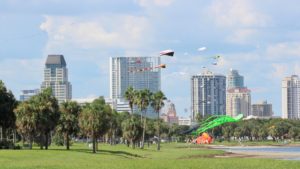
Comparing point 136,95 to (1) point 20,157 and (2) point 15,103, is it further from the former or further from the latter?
(1) point 20,157

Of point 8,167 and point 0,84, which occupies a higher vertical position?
point 0,84

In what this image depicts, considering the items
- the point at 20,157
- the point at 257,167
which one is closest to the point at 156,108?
the point at 20,157

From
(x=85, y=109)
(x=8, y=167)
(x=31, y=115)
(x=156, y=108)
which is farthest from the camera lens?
(x=156, y=108)

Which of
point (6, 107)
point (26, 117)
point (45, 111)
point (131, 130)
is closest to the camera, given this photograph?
point (26, 117)

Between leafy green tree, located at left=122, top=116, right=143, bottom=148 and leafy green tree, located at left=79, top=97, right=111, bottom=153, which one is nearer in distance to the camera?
leafy green tree, located at left=79, top=97, right=111, bottom=153

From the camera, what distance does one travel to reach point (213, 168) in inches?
2539

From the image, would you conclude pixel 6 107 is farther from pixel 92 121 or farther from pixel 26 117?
pixel 92 121

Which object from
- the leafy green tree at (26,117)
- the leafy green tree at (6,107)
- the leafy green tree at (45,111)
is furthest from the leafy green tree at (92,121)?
the leafy green tree at (6,107)

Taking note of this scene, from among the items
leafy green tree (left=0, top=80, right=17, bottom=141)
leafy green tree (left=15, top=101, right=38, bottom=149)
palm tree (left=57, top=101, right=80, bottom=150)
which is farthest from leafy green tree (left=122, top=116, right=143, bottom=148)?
leafy green tree (left=15, top=101, right=38, bottom=149)

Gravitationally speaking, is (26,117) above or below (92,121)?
above

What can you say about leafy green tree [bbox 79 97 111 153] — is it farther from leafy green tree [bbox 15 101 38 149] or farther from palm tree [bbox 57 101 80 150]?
leafy green tree [bbox 15 101 38 149]

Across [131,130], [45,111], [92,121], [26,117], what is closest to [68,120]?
[92,121]

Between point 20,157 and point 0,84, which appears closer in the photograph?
point 20,157

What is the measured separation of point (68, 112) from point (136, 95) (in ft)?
181
